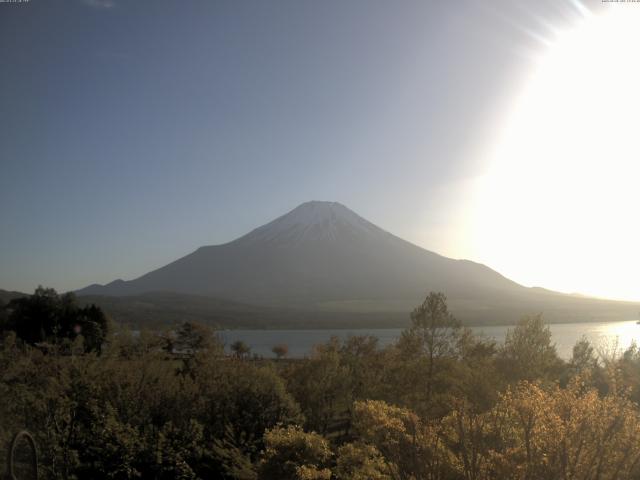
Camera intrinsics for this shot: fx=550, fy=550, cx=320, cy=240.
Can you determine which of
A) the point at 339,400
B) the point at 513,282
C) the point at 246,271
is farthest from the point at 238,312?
the point at 339,400

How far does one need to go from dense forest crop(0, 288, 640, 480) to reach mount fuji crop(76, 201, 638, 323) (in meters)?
112

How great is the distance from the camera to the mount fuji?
14450 cm

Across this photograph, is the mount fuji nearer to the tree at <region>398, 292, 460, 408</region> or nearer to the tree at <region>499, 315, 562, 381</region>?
the tree at <region>499, 315, 562, 381</region>

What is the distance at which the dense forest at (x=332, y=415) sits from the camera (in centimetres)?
499

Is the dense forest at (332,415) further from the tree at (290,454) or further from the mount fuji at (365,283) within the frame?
the mount fuji at (365,283)

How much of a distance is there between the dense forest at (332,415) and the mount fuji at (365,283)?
112161mm

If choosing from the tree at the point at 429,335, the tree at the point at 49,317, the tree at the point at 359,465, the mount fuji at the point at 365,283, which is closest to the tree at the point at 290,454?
the tree at the point at 359,465

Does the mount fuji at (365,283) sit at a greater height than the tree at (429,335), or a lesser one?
greater

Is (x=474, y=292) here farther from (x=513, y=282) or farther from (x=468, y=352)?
(x=468, y=352)

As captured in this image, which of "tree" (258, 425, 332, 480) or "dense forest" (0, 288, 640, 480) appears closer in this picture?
"dense forest" (0, 288, 640, 480)

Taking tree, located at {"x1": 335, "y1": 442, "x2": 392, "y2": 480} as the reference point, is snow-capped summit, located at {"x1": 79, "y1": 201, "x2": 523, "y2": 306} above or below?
above

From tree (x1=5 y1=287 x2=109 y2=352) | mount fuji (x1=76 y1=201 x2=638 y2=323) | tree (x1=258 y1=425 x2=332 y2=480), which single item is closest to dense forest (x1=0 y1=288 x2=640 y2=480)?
tree (x1=258 y1=425 x2=332 y2=480)

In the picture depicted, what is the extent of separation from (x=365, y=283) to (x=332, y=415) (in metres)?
152

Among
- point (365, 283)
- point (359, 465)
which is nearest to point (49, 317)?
point (359, 465)
